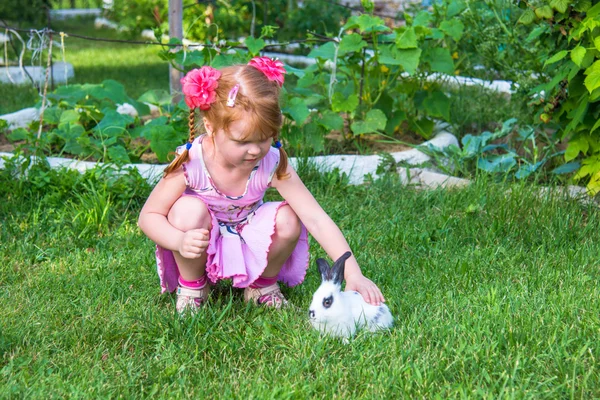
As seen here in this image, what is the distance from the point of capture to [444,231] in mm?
3268

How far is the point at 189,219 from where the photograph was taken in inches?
96.3

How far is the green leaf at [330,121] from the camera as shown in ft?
13.4

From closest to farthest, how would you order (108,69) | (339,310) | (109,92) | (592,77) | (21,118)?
1. (339,310)
2. (592,77)
3. (109,92)
4. (21,118)
5. (108,69)

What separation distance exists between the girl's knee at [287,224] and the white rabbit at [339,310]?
10.9 inches

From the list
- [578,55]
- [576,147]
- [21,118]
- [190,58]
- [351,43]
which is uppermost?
[578,55]

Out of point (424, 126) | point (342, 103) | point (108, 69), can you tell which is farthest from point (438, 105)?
point (108, 69)

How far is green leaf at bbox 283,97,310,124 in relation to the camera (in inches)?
155

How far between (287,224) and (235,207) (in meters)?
0.22

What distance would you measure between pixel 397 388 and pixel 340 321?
1.06 feet

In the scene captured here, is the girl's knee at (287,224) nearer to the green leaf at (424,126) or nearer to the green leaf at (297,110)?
the green leaf at (297,110)

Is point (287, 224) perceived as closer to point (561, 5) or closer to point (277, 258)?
point (277, 258)

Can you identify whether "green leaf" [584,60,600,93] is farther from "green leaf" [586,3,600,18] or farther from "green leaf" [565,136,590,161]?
"green leaf" [565,136,590,161]

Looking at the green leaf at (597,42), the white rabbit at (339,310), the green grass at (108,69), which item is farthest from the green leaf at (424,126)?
the green grass at (108,69)

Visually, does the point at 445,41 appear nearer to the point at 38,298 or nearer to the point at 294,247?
the point at 294,247
